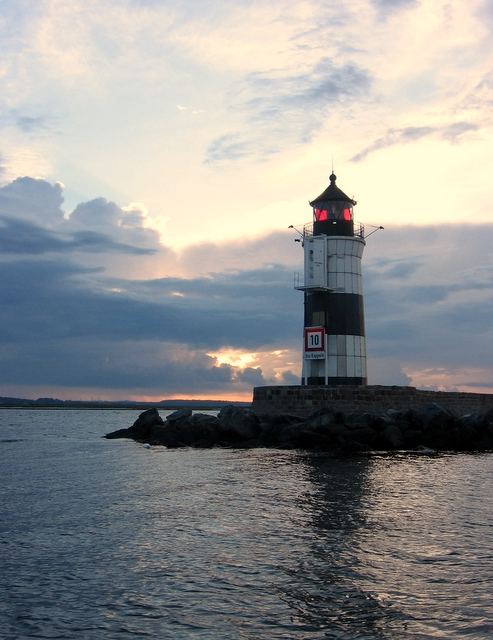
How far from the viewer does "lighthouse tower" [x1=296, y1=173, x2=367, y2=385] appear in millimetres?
37031

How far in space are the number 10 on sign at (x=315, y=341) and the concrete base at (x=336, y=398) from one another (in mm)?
2472

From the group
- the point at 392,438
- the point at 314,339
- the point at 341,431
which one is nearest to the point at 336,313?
the point at 314,339

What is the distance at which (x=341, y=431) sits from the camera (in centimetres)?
3006

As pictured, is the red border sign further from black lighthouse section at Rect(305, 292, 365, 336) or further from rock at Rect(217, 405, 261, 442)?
rock at Rect(217, 405, 261, 442)

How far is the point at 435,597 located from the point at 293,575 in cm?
204

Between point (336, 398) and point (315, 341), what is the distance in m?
4.13

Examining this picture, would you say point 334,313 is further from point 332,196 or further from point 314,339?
point 332,196

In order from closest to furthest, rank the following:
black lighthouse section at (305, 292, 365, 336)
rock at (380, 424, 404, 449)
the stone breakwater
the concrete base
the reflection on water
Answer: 1. the reflection on water
2. the stone breakwater
3. rock at (380, 424, 404, 449)
4. the concrete base
5. black lighthouse section at (305, 292, 365, 336)

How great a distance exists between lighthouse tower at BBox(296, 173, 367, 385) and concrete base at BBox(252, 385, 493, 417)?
229cm

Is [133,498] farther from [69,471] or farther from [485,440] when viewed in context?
[485,440]

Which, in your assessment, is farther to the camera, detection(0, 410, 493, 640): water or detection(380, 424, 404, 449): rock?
detection(380, 424, 404, 449): rock

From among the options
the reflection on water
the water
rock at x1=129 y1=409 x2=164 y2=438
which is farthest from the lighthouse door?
the reflection on water

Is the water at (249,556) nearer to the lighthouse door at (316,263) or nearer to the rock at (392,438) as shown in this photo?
the rock at (392,438)

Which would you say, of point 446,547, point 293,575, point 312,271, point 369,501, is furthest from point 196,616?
point 312,271
